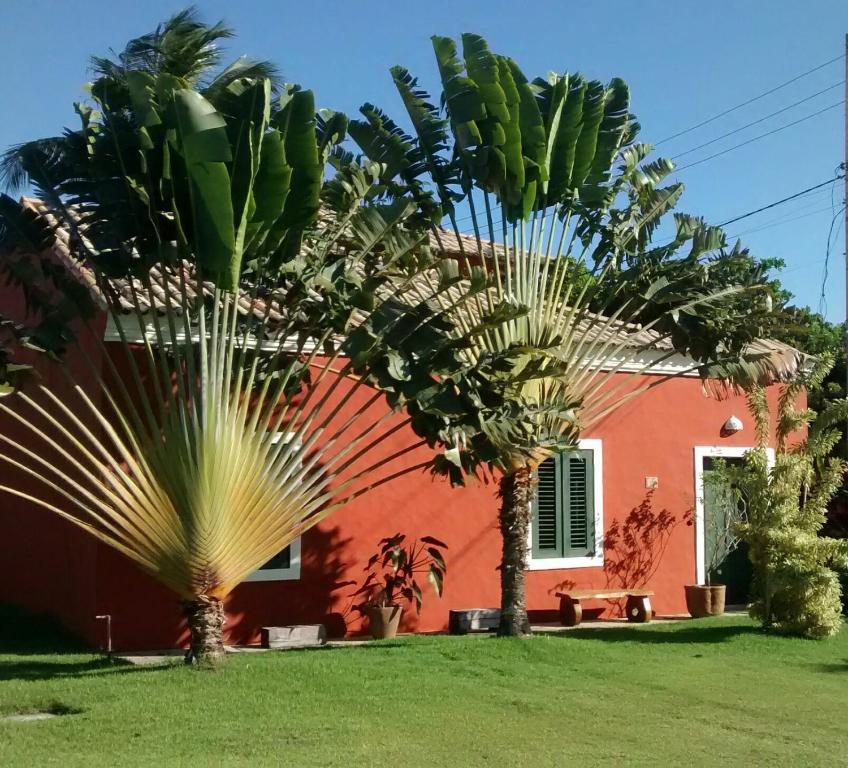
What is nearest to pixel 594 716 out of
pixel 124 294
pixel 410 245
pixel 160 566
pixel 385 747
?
pixel 385 747

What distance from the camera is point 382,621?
1255cm

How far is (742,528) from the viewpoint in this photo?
13430 mm

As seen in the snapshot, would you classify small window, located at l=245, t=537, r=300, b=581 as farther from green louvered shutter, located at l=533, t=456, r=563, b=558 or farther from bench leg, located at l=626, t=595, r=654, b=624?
bench leg, located at l=626, t=595, r=654, b=624

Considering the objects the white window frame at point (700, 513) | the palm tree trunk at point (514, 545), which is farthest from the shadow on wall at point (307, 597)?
the white window frame at point (700, 513)

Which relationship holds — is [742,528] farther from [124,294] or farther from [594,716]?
[124,294]

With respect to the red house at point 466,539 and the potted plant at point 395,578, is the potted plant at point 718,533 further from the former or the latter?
the potted plant at point 395,578

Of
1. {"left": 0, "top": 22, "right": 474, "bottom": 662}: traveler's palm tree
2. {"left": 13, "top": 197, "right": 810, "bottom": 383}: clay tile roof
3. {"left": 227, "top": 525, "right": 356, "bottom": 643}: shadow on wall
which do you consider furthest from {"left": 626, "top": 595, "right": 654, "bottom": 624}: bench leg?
{"left": 0, "top": 22, "right": 474, "bottom": 662}: traveler's palm tree

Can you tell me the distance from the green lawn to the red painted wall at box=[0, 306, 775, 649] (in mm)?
1106

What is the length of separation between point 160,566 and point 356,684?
2.10 m

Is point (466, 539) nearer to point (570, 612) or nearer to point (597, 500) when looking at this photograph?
point (570, 612)

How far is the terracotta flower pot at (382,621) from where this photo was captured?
12.5m

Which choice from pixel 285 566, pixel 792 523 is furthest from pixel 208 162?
pixel 792 523

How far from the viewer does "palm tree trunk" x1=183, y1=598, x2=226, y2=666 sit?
→ 959cm

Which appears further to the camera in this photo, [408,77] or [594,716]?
[408,77]
